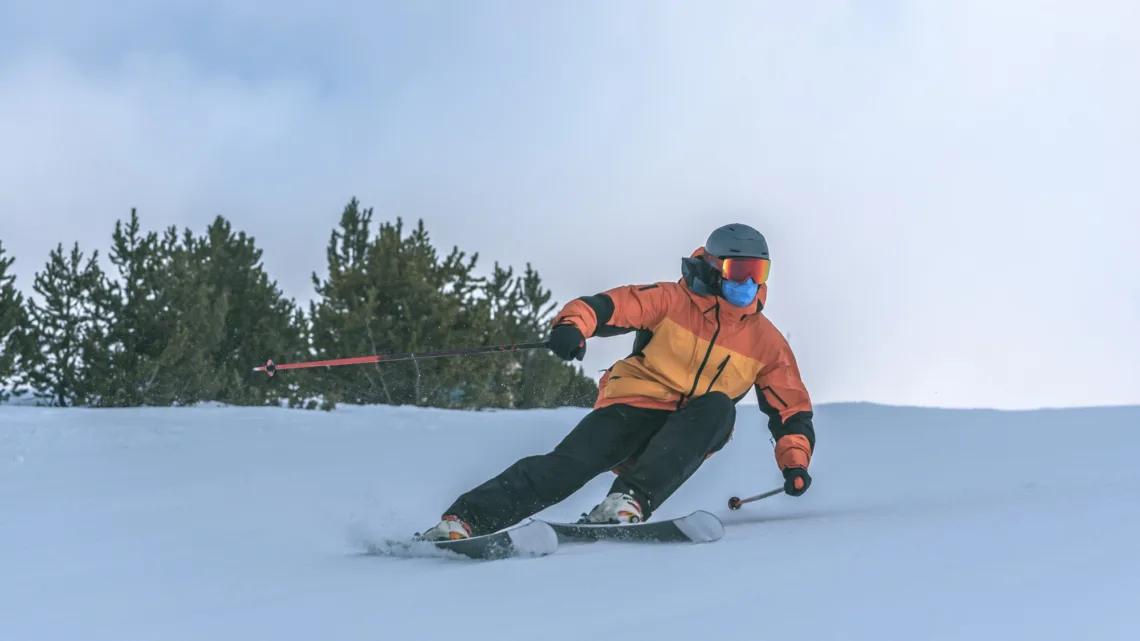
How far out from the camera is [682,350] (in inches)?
159

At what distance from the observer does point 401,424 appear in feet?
28.7

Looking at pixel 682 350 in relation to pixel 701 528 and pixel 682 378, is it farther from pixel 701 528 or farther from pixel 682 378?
pixel 701 528

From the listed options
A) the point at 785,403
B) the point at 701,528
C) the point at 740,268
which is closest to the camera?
the point at 701,528

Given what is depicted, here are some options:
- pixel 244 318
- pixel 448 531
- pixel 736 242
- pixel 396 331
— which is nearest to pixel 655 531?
pixel 448 531

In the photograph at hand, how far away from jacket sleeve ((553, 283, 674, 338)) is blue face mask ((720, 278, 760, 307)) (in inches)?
8.4

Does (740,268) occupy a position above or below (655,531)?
above

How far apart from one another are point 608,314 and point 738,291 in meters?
0.53

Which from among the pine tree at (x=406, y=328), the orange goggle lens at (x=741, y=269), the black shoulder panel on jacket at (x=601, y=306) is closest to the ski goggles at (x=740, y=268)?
the orange goggle lens at (x=741, y=269)

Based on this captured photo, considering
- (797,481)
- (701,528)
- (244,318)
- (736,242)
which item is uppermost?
(244,318)

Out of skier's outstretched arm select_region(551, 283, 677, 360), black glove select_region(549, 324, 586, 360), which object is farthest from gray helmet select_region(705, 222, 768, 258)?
black glove select_region(549, 324, 586, 360)

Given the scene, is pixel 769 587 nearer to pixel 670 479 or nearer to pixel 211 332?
pixel 670 479

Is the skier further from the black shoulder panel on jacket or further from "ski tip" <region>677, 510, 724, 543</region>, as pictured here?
"ski tip" <region>677, 510, 724, 543</region>

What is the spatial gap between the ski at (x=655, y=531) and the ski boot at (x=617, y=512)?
7 centimetres

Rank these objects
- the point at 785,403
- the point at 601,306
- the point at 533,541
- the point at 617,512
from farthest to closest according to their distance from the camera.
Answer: the point at 785,403, the point at 601,306, the point at 617,512, the point at 533,541
